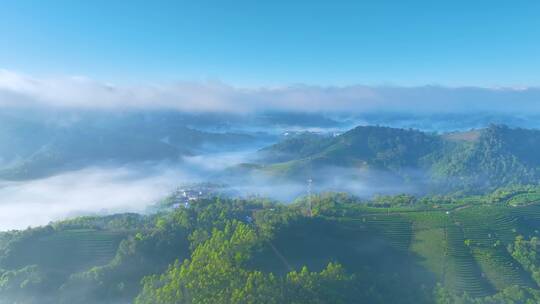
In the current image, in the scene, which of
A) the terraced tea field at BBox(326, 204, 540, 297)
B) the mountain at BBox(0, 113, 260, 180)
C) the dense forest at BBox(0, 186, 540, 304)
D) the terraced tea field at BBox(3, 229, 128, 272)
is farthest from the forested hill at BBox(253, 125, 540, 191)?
the terraced tea field at BBox(3, 229, 128, 272)

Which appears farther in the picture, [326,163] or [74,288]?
[326,163]

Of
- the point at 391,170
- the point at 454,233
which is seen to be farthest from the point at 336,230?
the point at 391,170

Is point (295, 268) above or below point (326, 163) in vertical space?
below

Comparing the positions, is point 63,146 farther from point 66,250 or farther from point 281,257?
point 281,257

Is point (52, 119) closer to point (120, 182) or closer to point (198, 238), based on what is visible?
point (120, 182)

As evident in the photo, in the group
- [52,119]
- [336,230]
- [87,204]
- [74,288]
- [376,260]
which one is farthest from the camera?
[52,119]

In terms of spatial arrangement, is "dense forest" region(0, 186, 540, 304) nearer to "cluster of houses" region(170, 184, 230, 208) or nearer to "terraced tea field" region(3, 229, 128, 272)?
"terraced tea field" region(3, 229, 128, 272)

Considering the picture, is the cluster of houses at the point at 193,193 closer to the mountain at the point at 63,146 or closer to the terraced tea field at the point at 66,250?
the terraced tea field at the point at 66,250
